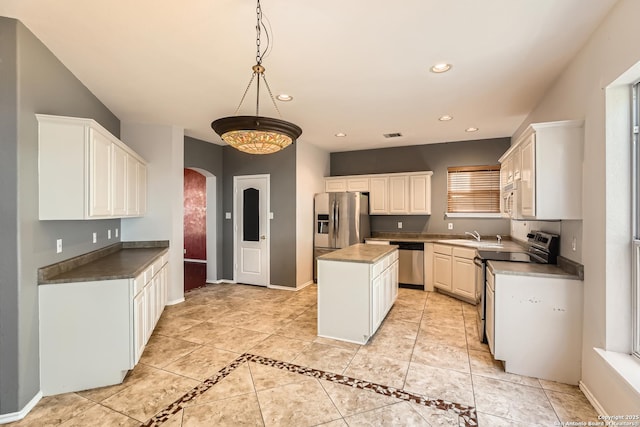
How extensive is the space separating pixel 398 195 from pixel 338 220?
4.25 feet

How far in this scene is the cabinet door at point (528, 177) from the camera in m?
2.62

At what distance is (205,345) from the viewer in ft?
10.6

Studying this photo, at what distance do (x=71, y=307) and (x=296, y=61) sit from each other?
9.05 ft

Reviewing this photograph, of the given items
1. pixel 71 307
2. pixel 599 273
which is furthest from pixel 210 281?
pixel 599 273

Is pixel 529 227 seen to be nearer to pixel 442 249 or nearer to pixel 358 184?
pixel 442 249

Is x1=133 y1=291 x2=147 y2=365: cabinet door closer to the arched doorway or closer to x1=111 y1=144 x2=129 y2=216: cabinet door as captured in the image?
x1=111 y1=144 x2=129 y2=216: cabinet door

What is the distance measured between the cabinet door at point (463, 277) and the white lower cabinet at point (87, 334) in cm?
432

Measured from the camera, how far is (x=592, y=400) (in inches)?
86.5

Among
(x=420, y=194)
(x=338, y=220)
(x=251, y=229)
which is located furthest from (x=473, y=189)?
(x=251, y=229)

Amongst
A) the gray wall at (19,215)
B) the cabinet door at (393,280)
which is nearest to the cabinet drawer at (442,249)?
the cabinet door at (393,280)

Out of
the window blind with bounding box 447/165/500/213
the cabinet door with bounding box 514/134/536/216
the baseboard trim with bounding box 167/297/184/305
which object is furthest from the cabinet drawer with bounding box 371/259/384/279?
the baseboard trim with bounding box 167/297/184/305

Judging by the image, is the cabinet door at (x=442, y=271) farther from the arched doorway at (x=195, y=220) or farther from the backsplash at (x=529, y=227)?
the arched doorway at (x=195, y=220)

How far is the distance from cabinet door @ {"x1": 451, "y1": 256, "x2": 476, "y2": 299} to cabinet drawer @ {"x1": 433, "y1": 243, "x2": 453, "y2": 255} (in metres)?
0.16

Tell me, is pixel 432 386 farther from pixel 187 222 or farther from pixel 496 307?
pixel 187 222
